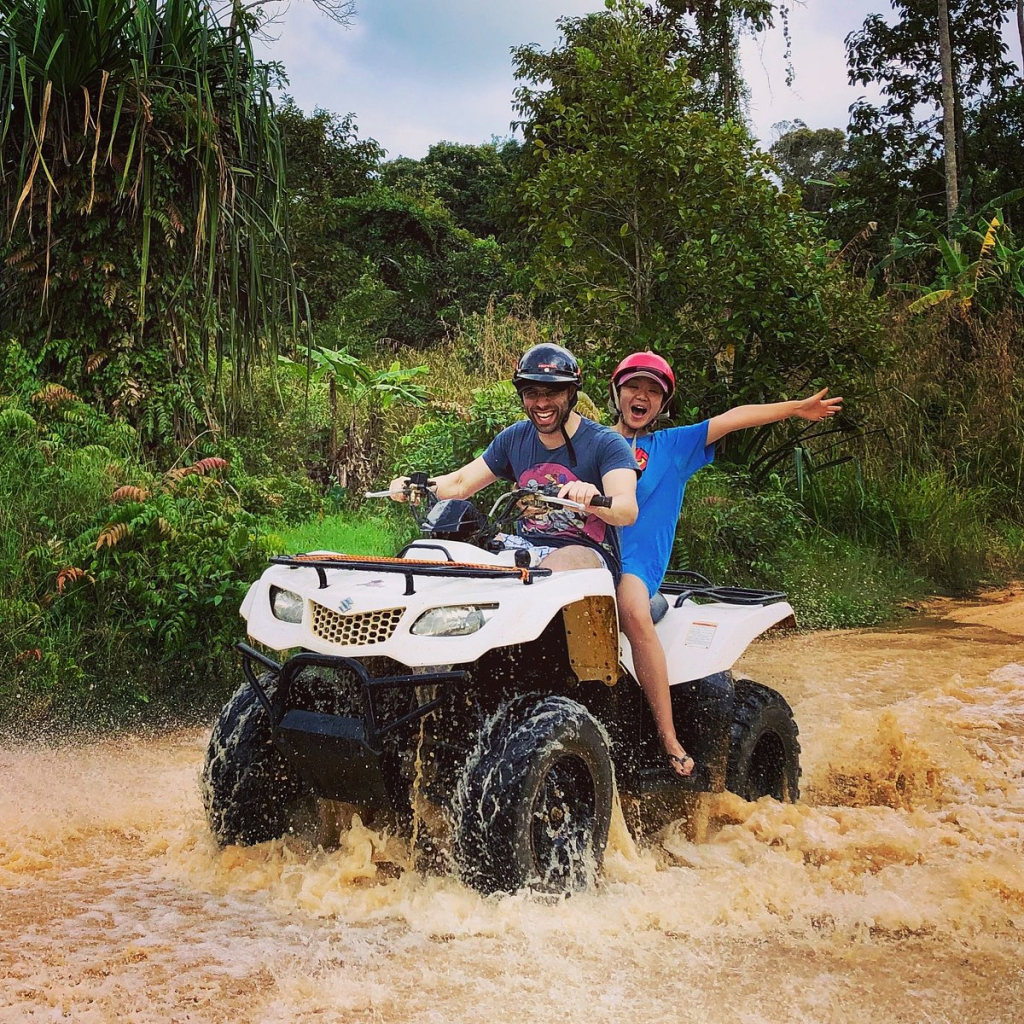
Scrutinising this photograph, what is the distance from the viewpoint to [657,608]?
429 cm

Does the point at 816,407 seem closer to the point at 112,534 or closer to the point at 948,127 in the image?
the point at 112,534

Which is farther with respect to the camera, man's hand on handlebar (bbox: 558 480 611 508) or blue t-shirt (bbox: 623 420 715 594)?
blue t-shirt (bbox: 623 420 715 594)

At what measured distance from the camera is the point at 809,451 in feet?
37.7

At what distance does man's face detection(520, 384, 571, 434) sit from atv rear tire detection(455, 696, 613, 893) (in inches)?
38.2

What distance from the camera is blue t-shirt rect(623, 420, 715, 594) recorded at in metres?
4.32

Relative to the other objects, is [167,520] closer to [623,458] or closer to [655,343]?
[623,458]

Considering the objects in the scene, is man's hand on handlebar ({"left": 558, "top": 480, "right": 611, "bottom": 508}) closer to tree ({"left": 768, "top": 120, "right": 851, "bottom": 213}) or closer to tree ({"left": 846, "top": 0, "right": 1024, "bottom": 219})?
A: tree ({"left": 846, "top": 0, "right": 1024, "bottom": 219})

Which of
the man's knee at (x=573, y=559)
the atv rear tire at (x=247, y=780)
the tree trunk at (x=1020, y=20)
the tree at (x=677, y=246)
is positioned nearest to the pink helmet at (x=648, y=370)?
the man's knee at (x=573, y=559)

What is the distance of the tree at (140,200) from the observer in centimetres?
727

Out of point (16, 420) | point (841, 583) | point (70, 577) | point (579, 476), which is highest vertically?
point (16, 420)

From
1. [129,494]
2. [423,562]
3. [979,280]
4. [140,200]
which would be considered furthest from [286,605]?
[979,280]

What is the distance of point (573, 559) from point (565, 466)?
0.40m

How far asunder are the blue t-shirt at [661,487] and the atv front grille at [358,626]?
1191mm

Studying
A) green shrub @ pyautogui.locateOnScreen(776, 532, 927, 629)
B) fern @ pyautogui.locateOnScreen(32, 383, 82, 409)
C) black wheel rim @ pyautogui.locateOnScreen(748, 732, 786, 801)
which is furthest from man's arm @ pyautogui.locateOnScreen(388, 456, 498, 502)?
green shrub @ pyautogui.locateOnScreen(776, 532, 927, 629)
